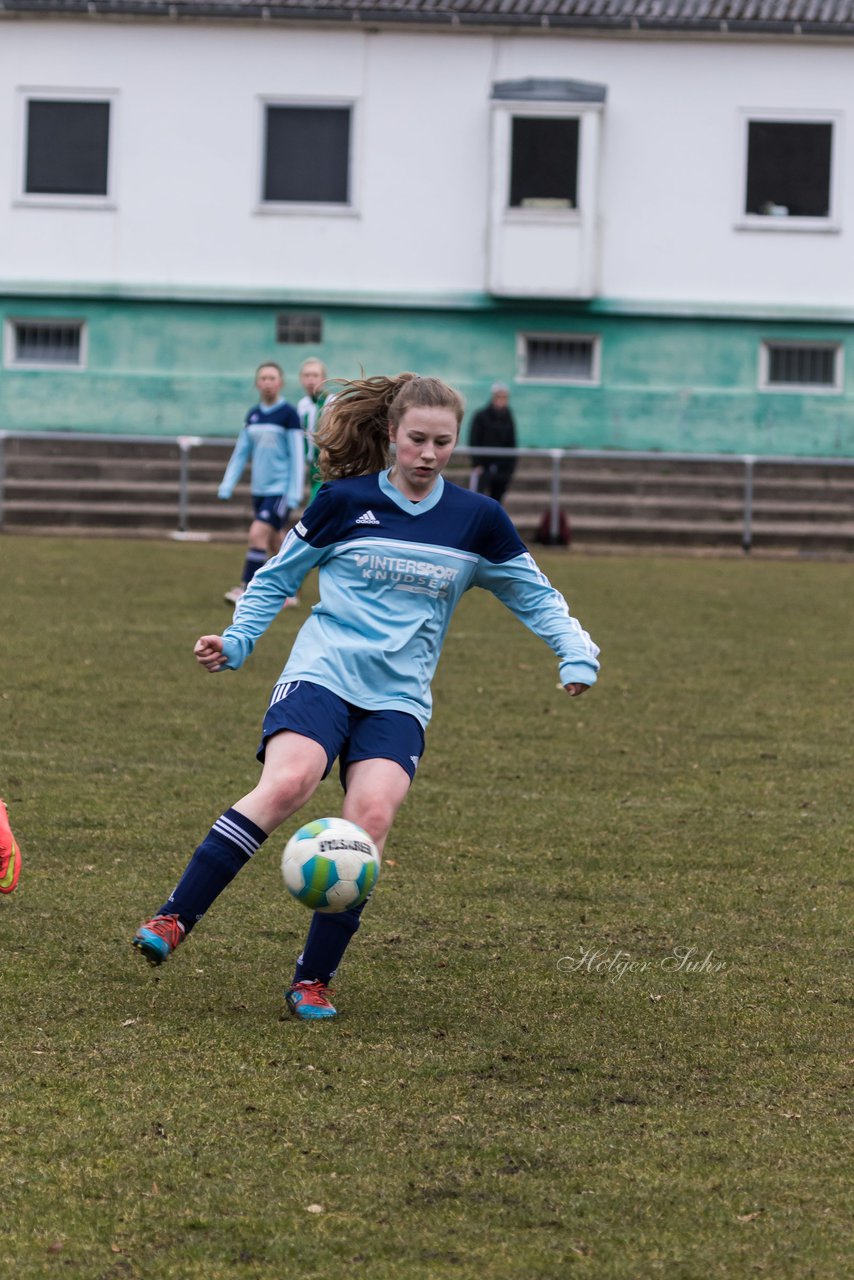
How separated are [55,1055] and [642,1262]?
1737 mm

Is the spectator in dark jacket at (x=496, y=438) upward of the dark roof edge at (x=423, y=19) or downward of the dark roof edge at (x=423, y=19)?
downward

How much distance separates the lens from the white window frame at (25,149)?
2731cm

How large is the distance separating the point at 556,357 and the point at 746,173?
368 centimetres

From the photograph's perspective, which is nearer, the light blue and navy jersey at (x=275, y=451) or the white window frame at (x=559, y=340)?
the light blue and navy jersey at (x=275, y=451)

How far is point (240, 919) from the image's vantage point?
6.32 m

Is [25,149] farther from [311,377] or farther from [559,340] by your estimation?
[311,377]

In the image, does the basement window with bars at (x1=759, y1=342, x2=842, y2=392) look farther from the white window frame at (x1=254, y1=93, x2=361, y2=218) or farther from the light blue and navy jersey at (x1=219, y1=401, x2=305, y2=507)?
the light blue and navy jersey at (x1=219, y1=401, x2=305, y2=507)

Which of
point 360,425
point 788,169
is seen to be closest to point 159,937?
point 360,425

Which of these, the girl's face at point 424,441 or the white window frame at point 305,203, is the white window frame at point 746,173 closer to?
the white window frame at point 305,203

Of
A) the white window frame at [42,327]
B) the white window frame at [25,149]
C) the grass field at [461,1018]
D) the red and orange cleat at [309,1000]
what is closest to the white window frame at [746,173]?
the white window frame at [25,149]

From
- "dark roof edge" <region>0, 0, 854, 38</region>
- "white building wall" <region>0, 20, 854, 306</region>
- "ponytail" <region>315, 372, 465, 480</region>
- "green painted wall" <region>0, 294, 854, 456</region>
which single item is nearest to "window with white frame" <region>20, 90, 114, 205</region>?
"white building wall" <region>0, 20, 854, 306</region>

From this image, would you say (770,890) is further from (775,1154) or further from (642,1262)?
(642,1262)

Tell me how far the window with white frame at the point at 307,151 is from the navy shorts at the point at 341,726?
22.9 meters
